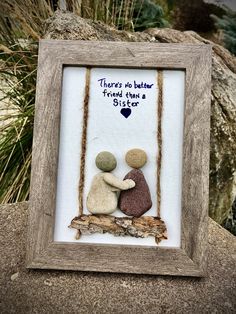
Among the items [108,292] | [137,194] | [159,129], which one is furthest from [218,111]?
[108,292]

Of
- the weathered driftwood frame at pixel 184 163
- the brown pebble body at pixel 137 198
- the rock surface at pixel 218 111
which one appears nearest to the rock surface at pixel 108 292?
the weathered driftwood frame at pixel 184 163

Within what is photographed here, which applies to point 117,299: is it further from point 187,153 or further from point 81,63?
point 81,63

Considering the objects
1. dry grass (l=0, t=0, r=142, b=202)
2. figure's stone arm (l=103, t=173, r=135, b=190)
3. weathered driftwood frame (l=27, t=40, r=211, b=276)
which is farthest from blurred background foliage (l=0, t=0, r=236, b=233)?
figure's stone arm (l=103, t=173, r=135, b=190)

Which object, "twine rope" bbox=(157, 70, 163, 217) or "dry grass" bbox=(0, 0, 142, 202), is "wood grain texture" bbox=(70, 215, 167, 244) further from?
"dry grass" bbox=(0, 0, 142, 202)

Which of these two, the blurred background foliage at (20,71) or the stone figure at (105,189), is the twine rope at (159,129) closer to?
the stone figure at (105,189)

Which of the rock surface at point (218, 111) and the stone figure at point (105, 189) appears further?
the rock surface at point (218, 111)
